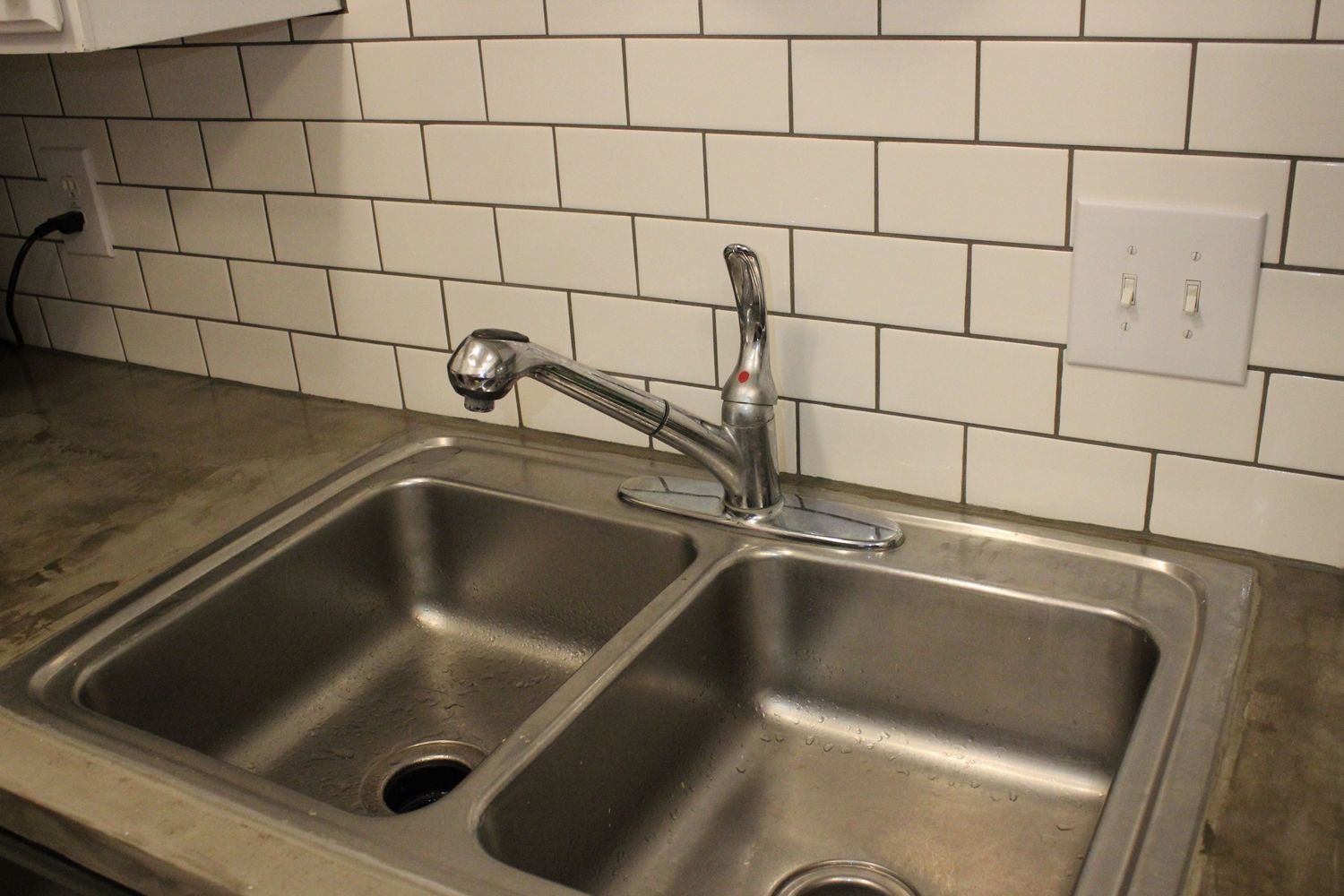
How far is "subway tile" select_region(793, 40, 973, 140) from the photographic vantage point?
97 centimetres

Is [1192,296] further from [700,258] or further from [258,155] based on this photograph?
[258,155]

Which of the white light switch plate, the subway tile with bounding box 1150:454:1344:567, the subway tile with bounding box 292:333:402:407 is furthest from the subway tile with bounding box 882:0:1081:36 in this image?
the subway tile with bounding box 292:333:402:407

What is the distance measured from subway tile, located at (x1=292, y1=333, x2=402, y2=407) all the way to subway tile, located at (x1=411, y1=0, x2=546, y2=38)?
36 centimetres

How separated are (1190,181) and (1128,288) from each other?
90 millimetres

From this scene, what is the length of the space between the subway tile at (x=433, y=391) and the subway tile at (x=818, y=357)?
11.7 inches

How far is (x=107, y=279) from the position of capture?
1.57 meters

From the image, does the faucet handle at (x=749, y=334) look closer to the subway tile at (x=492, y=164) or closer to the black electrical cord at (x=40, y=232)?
the subway tile at (x=492, y=164)

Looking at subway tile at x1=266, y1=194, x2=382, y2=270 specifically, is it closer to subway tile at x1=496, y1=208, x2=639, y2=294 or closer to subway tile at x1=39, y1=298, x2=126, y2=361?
subway tile at x1=496, y1=208, x2=639, y2=294

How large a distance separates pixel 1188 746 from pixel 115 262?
1332 mm

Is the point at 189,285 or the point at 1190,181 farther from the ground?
the point at 1190,181

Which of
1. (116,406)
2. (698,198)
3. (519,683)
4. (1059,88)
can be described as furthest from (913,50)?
(116,406)

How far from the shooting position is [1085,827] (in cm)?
95

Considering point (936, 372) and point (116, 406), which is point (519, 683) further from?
point (116, 406)

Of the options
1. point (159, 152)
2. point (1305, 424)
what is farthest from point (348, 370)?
point (1305, 424)
